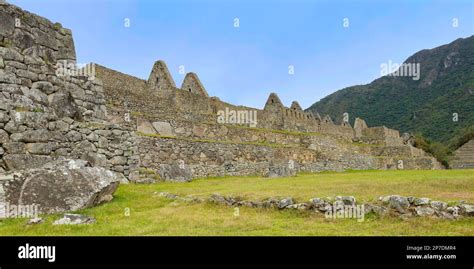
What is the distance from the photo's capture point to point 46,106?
973 centimetres

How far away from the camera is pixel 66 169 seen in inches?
311

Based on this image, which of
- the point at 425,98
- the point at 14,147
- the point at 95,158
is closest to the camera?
the point at 14,147

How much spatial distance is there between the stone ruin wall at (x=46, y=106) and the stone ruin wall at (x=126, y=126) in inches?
1.0

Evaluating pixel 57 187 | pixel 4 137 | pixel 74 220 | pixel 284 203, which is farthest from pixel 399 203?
pixel 4 137

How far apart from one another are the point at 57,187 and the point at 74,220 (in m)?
1.17

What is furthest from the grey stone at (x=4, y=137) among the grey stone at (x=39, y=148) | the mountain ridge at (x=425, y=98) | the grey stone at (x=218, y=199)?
the mountain ridge at (x=425, y=98)

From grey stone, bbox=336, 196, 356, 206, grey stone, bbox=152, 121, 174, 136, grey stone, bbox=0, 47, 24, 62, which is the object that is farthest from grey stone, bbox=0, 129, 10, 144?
grey stone, bbox=152, 121, 174, 136

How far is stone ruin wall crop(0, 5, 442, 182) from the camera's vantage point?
9156 mm

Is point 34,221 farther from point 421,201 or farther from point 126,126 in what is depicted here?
point 421,201

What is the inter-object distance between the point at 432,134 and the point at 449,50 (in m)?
46.5

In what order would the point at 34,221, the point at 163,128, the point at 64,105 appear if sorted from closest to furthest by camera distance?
the point at 34,221
the point at 64,105
the point at 163,128

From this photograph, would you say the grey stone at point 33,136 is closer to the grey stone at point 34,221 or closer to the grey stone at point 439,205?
the grey stone at point 34,221
